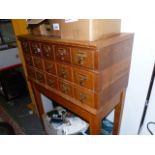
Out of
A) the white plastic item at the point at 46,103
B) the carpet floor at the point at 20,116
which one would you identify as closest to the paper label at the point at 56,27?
the white plastic item at the point at 46,103

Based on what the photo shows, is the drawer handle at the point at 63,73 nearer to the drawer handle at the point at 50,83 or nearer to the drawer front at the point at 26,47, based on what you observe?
the drawer handle at the point at 50,83

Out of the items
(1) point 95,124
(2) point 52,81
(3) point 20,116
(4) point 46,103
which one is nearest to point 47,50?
(2) point 52,81

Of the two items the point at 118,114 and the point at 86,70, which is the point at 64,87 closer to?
the point at 86,70

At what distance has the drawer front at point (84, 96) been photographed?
3.14 ft

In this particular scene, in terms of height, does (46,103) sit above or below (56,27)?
below

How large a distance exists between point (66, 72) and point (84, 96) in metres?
0.20

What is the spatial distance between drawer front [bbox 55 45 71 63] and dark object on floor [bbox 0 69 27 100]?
1.89 meters

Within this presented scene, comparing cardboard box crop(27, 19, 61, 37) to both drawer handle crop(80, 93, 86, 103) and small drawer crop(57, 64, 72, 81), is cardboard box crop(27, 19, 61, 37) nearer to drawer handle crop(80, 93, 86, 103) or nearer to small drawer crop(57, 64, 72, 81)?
small drawer crop(57, 64, 72, 81)

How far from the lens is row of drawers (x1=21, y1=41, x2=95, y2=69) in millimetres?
839

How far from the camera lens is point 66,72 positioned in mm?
A: 1028

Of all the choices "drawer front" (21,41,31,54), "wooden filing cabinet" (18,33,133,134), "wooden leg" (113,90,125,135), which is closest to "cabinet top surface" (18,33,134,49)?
"wooden filing cabinet" (18,33,133,134)
